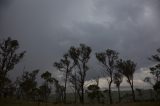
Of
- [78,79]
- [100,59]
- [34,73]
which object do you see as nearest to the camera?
[78,79]

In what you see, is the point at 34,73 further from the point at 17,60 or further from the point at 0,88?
the point at 0,88

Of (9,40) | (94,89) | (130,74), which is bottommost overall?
(94,89)

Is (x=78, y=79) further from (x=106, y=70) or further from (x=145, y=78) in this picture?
(x=145, y=78)

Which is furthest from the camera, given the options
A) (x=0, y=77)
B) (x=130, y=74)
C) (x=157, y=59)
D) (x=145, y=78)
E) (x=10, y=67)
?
(x=145, y=78)

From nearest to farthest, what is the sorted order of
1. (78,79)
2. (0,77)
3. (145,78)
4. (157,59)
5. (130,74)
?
(0,77) < (157,59) < (78,79) < (130,74) < (145,78)

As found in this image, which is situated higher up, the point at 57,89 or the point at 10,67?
the point at 10,67

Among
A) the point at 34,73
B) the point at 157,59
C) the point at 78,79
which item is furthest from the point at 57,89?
the point at 157,59

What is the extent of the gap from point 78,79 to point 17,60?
15558 mm

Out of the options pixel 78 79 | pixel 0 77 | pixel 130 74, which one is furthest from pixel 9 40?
pixel 130 74

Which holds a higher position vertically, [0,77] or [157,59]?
[157,59]

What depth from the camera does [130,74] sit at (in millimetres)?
54656

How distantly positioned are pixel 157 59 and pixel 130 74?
11.4 metres

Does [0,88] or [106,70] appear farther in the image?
[106,70]

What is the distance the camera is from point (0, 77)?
3788cm
